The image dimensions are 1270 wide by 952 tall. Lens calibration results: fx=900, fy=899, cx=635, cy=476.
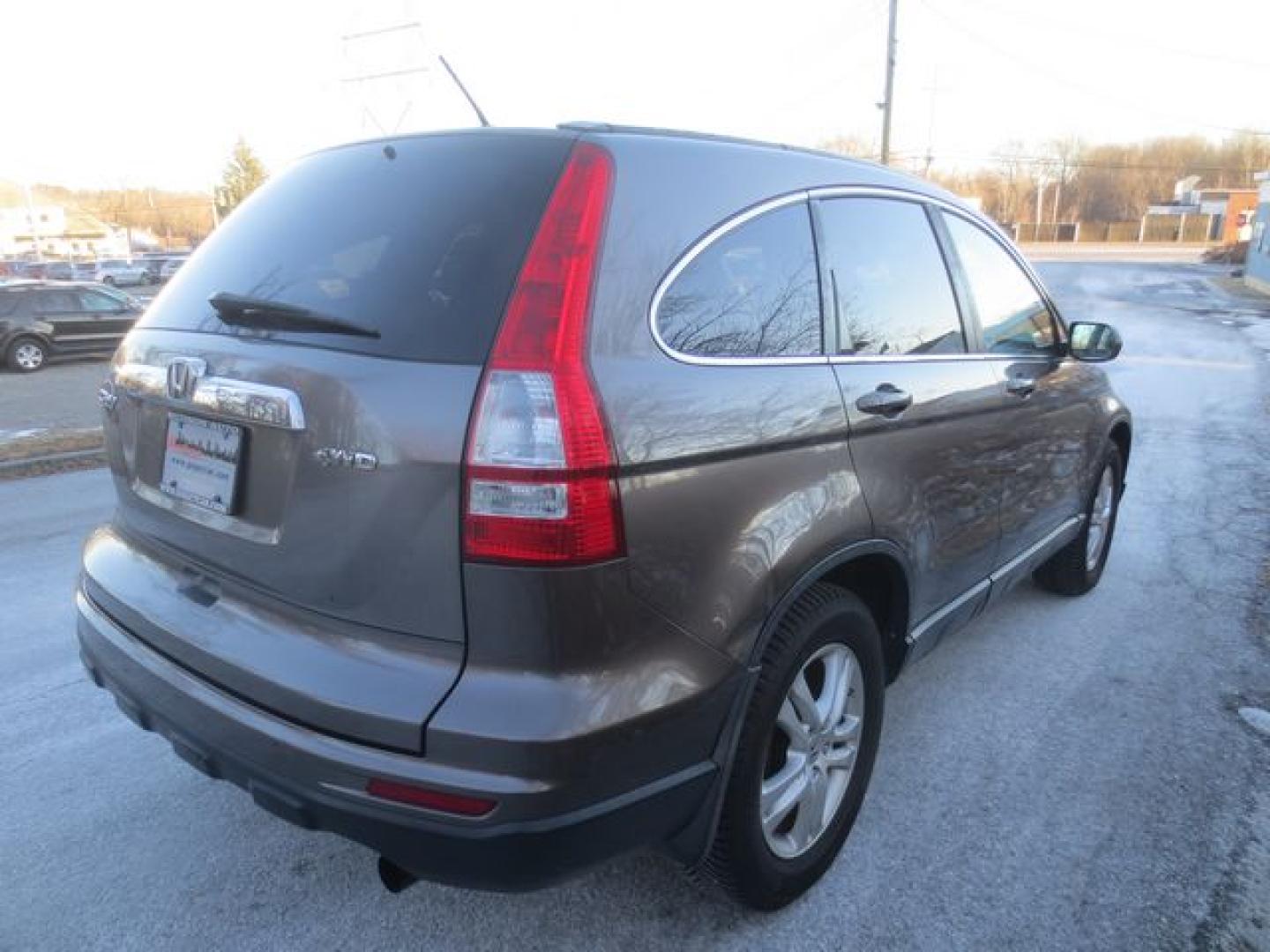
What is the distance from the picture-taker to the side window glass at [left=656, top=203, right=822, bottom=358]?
1.91 m

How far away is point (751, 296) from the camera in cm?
212

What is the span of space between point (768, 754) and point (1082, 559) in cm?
284

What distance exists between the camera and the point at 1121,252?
6075 cm

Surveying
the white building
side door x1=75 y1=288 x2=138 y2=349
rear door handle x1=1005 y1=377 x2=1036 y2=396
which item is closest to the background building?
rear door handle x1=1005 y1=377 x2=1036 y2=396

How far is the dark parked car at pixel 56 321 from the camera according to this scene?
53.0 feet

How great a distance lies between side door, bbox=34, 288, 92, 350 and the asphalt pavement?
15038mm

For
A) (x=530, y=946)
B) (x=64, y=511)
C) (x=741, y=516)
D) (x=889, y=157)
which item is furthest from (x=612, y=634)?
(x=889, y=157)

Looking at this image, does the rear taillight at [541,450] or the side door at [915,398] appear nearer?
the rear taillight at [541,450]

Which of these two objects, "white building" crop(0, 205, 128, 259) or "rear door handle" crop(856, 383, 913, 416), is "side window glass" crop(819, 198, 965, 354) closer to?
"rear door handle" crop(856, 383, 913, 416)

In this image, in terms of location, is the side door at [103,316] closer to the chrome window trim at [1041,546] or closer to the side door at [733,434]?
the chrome window trim at [1041,546]

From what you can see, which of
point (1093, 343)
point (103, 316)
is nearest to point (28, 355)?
point (103, 316)

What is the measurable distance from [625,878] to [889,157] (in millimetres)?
31820

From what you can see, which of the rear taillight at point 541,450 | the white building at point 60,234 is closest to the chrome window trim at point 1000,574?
the rear taillight at point 541,450

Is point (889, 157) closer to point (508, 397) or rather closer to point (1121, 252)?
point (508, 397)
